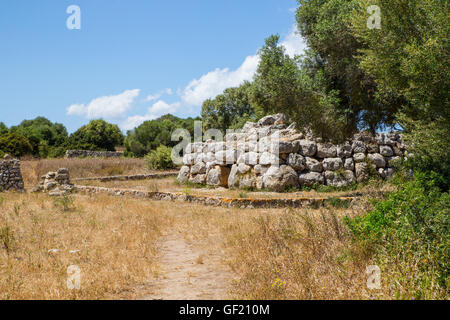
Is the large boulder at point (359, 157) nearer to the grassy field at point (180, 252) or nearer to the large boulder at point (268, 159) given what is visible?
the large boulder at point (268, 159)

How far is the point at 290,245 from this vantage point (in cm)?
604

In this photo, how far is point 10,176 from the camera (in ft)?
54.1

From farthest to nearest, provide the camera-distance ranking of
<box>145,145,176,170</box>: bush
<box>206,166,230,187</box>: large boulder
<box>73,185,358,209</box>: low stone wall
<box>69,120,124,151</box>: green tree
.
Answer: <box>69,120,124,151</box>: green tree
<box>145,145,176,170</box>: bush
<box>206,166,230,187</box>: large boulder
<box>73,185,358,209</box>: low stone wall

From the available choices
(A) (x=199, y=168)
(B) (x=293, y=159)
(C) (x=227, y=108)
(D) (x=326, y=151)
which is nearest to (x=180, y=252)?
(B) (x=293, y=159)

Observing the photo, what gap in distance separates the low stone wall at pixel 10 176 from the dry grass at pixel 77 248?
571 cm

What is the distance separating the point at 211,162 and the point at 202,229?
29.3 ft

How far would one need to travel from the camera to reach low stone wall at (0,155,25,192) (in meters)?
16.3

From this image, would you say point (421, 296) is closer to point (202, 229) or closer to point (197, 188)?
point (202, 229)

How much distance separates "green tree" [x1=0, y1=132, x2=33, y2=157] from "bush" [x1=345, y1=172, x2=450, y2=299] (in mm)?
33198

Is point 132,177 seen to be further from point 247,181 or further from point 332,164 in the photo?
point 332,164

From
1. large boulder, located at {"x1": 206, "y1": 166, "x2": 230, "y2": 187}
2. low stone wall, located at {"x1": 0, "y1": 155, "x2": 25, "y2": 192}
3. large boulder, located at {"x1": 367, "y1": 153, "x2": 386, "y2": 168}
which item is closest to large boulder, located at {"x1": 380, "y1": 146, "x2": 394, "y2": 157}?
large boulder, located at {"x1": 367, "y1": 153, "x2": 386, "y2": 168}

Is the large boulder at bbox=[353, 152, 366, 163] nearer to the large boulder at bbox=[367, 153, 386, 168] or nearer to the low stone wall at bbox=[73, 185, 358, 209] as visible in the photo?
the large boulder at bbox=[367, 153, 386, 168]

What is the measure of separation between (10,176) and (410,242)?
57.2ft

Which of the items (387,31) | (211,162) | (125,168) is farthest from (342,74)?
(125,168)
